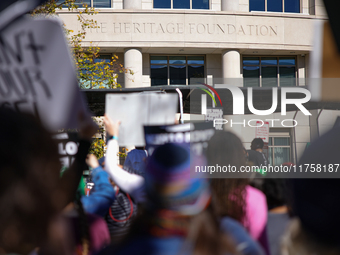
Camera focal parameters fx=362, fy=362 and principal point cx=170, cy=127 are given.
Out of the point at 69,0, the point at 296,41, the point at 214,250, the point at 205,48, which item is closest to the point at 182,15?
the point at 205,48

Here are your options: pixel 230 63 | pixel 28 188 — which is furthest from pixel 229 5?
pixel 28 188

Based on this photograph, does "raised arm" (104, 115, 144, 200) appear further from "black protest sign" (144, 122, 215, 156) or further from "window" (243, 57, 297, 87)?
"window" (243, 57, 297, 87)

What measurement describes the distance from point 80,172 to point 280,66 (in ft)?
61.1

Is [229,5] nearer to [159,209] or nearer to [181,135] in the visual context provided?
[181,135]

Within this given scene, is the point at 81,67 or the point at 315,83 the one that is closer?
the point at 315,83

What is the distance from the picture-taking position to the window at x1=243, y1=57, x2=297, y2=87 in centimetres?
1913

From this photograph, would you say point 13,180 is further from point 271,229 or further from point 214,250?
point 271,229

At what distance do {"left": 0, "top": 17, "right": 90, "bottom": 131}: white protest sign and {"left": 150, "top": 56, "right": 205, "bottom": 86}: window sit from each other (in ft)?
53.1

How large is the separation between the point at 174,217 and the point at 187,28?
54.1 feet

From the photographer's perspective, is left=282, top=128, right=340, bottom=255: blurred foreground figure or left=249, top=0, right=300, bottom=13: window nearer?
left=282, top=128, right=340, bottom=255: blurred foreground figure

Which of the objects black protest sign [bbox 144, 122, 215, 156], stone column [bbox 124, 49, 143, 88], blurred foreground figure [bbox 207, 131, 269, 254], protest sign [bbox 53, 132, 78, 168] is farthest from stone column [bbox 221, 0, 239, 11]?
protest sign [bbox 53, 132, 78, 168]

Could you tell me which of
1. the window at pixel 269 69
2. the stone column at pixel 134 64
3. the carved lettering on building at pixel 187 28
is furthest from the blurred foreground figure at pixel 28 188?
the window at pixel 269 69

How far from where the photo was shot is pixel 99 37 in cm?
1672

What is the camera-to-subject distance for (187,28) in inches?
675
